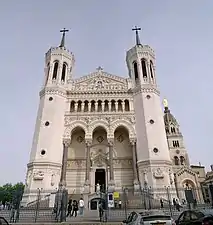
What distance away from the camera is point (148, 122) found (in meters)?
24.9

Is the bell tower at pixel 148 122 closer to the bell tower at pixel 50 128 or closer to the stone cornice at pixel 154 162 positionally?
the stone cornice at pixel 154 162

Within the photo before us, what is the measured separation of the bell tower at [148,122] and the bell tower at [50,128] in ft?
29.1

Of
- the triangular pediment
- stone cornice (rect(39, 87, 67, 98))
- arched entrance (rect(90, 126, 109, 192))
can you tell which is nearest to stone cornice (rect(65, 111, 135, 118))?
arched entrance (rect(90, 126, 109, 192))

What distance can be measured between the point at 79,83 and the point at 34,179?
13745mm

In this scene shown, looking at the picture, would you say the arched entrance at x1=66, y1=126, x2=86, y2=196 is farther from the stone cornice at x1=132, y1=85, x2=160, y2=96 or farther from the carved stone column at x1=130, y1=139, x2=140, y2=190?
the stone cornice at x1=132, y1=85, x2=160, y2=96

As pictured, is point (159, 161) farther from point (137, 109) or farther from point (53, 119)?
point (53, 119)

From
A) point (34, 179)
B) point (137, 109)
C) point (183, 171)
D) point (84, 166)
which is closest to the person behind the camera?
point (34, 179)

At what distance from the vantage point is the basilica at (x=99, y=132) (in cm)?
2208

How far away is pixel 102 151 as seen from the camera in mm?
25562

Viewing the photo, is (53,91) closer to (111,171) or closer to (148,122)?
(111,171)

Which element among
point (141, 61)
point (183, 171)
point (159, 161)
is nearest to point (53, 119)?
point (159, 161)

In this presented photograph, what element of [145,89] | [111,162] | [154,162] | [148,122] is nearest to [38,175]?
[111,162]

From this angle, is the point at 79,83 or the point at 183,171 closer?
the point at 79,83

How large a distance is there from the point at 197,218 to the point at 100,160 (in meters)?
18.6
